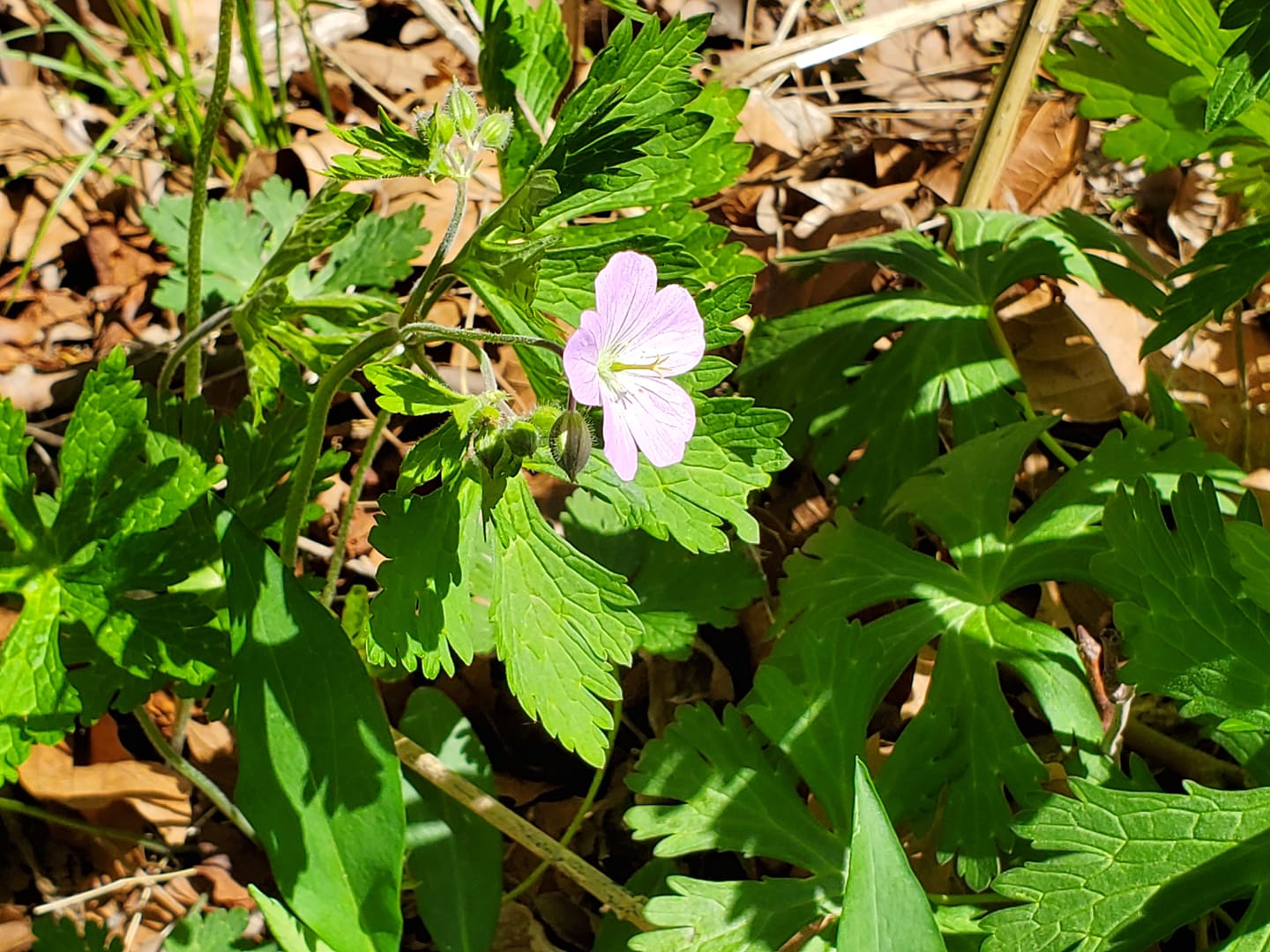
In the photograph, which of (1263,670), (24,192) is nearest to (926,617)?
(1263,670)

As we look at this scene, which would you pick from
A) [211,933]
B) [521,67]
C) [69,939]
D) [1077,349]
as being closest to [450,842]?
[211,933]

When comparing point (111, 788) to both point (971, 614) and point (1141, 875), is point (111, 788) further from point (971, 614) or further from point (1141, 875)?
point (1141, 875)

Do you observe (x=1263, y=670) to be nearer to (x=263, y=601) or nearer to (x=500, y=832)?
(x=500, y=832)

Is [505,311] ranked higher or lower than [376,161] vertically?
lower

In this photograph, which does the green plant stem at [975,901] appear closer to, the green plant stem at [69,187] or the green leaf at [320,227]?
the green leaf at [320,227]

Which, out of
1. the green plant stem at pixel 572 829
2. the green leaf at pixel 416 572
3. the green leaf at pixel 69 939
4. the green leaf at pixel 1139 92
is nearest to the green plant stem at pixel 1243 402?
the green leaf at pixel 1139 92

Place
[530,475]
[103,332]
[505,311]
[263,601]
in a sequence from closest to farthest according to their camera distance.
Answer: [505,311] < [263,601] < [530,475] < [103,332]
